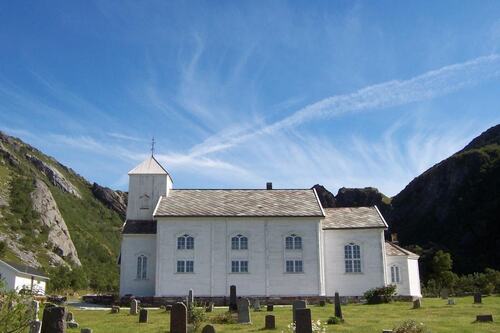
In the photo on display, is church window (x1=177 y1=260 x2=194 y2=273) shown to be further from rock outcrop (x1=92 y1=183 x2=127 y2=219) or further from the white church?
rock outcrop (x1=92 y1=183 x2=127 y2=219)

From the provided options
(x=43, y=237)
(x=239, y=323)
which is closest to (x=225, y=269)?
(x=239, y=323)

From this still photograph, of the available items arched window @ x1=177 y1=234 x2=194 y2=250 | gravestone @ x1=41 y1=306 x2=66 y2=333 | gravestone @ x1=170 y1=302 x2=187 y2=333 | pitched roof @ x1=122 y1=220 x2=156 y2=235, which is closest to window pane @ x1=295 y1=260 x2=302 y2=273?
arched window @ x1=177 y1=234 x2=194 y2=250

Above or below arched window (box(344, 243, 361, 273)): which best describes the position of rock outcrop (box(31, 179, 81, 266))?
above

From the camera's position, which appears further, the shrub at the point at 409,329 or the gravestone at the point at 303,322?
the shrub at the point at 409,329

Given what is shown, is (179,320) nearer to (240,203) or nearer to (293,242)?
(293,242)

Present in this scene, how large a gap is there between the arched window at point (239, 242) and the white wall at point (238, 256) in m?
0.33

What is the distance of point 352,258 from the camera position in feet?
142

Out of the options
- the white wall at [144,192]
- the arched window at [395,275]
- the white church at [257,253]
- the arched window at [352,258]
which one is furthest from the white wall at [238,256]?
the arched window at [395,275]

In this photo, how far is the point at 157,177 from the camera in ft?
155

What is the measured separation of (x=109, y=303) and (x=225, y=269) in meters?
9.18

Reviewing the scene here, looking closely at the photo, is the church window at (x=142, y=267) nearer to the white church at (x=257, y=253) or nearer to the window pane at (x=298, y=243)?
the white church at (x=257, y=253)

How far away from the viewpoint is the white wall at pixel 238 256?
135 feet

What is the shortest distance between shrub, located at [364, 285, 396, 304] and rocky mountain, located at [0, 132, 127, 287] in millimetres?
47881

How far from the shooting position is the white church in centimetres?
4147
